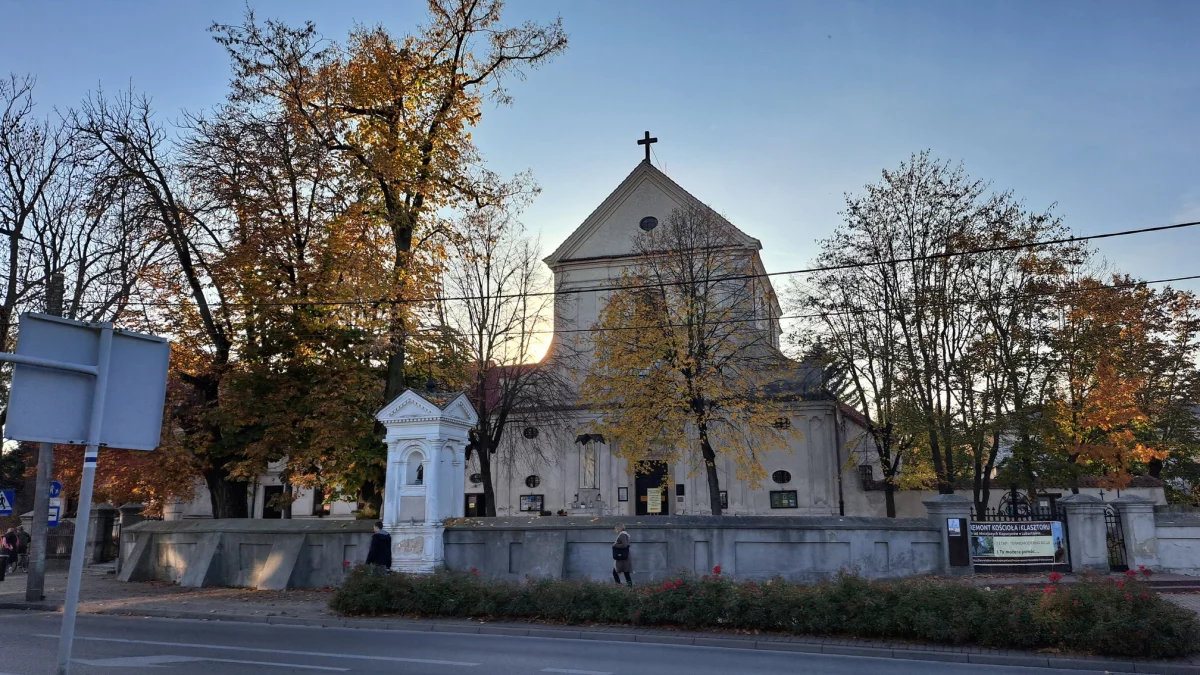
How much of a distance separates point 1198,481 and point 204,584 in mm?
39395

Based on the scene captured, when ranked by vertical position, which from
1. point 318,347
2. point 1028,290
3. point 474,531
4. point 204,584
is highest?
point 1028,290

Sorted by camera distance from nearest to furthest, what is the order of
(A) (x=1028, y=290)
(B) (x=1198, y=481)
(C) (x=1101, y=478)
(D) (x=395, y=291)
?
(D) (x=395, y=291), (A) (x=1028, y=290), (C) (x=1101, y=478), (B) (x=1198, y=481)

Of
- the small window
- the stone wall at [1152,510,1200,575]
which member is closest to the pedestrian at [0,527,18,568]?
the small window

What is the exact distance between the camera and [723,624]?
13.9 m

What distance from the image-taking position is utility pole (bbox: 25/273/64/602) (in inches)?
744

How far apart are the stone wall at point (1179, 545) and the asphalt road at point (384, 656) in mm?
11480

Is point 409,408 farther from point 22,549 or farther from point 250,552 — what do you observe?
point 22,549

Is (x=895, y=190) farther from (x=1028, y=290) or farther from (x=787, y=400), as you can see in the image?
(x=787, y=400)

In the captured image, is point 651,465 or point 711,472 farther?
point 651,465

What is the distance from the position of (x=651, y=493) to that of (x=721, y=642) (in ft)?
73.2

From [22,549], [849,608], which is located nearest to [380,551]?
[849,608]

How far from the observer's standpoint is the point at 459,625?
14.8 m

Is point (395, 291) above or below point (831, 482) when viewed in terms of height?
above

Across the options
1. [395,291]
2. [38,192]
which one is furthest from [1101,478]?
[38,192]
